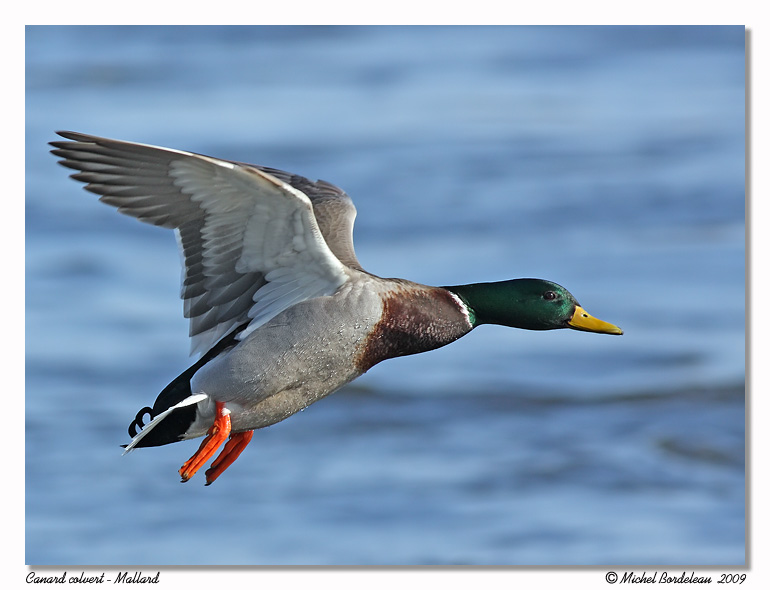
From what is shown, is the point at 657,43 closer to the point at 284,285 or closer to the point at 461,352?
the point at 461,352

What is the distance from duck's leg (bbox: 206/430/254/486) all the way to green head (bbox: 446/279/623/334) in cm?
125

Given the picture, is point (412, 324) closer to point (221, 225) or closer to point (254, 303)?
point (254, 303)

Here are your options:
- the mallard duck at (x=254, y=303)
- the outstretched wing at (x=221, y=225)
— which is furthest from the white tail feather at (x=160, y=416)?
the outstretched wing at (x=221, y=225)

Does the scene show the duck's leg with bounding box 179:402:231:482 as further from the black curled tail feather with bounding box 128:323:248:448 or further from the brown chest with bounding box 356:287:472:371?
the brown chest with bounding box 356:287:472:371

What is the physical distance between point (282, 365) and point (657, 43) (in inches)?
704

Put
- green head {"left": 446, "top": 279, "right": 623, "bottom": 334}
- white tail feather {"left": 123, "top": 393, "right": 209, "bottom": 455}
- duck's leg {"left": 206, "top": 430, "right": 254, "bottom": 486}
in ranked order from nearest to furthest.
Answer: white tail feather {"left": 123, "top": 393, "right": 209, "bottom": 455}, green head {"left": 446, "top": 279, "right": 623, "bottom": 334}, duck's leg {"left": 206, "top": 430, "right": 254, "bottom": 486}

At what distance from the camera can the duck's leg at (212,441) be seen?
5730mm

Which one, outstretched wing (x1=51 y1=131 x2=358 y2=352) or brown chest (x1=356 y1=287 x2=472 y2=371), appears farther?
brown chest (x1=356 y1=287 x2=472 y2=371)

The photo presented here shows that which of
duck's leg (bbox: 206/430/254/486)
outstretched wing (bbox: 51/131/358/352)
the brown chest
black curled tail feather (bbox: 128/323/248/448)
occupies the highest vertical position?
outstretched wing (bbox: 51/131/358/352)

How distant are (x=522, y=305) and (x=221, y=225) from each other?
1.42 m

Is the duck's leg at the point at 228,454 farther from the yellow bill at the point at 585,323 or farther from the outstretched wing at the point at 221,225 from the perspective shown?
the yellow bill at the point at 585,323

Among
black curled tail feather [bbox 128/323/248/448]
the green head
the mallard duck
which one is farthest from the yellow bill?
black curled tail feather [bbox 128/323/248/448]

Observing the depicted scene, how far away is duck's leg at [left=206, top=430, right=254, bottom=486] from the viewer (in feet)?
20.2

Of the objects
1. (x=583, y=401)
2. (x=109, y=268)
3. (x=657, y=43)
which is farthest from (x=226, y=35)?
(x=583, y=401)
